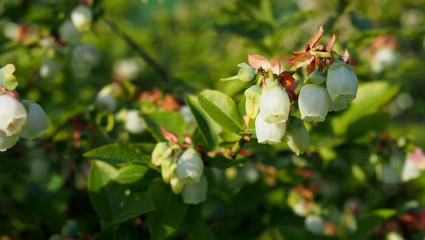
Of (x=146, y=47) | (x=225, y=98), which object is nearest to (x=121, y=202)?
(x=225, y=98)

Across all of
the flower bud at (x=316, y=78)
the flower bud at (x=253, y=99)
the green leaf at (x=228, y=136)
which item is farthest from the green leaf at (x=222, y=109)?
the flower bud at (x=316, y=78)

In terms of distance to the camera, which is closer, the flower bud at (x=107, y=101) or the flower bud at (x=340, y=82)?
the flower bud at (x=340, y=82)

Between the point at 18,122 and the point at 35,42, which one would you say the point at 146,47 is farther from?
the point at 18,122

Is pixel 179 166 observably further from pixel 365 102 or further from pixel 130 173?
pixel 365 102

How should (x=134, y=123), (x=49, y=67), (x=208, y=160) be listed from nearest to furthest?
1. (x=208, y=160)
2. (x=134, y=123)
3. (x=49, y=67)

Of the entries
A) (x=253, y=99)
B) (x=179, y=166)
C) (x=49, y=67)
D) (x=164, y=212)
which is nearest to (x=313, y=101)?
Answer: (x=253, y=99)

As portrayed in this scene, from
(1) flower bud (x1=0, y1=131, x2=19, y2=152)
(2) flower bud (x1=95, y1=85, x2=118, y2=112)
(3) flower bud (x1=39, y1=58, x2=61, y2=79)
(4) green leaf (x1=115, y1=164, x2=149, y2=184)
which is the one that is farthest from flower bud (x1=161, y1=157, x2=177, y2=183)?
(3) flower bud (x1=39, y1=58, x2=61, y2=79)

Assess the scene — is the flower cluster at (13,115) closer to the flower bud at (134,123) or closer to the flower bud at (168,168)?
the flower bud at (168,168)
